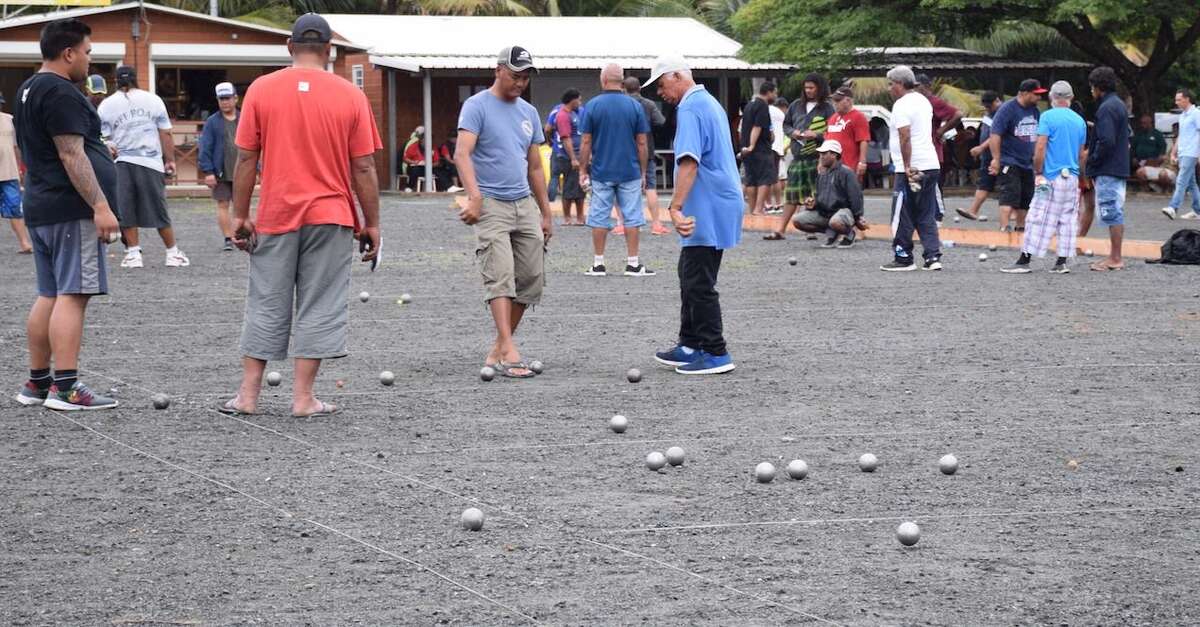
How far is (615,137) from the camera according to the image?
51.2 ft

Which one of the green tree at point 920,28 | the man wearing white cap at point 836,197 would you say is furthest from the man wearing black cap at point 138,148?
the green tree at point 920,28

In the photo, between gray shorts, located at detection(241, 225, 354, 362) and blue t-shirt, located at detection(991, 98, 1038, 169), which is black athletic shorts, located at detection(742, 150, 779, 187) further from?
gray shorts, located at detection(241, 225, 354, 362)

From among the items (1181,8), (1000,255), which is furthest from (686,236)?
(1181,8)

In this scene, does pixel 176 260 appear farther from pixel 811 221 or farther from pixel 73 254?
pixel 73 254

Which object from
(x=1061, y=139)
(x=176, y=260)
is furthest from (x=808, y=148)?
(x=176, y=260)

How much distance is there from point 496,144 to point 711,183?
1.27 meters

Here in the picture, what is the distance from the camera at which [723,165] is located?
9.55 metres

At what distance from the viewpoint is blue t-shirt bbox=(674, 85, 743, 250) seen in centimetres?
942

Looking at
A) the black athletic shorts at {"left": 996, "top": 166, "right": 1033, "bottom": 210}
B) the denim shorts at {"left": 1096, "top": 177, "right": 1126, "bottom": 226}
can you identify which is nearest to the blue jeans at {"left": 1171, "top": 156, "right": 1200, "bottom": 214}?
the black athletic shorts at {"left": 996, "top": 166, "right": 1033, "bottom": 210}

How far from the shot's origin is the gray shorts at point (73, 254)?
26.4 feet

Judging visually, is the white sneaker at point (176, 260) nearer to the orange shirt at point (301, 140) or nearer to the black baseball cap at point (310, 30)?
the orange shirt at point (301, 140)

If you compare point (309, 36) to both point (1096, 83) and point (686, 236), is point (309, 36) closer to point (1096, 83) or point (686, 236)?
point (686, 236)

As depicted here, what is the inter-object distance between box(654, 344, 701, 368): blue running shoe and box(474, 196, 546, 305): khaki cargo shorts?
86 cm

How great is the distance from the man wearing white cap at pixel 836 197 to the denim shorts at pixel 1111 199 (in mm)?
3342
